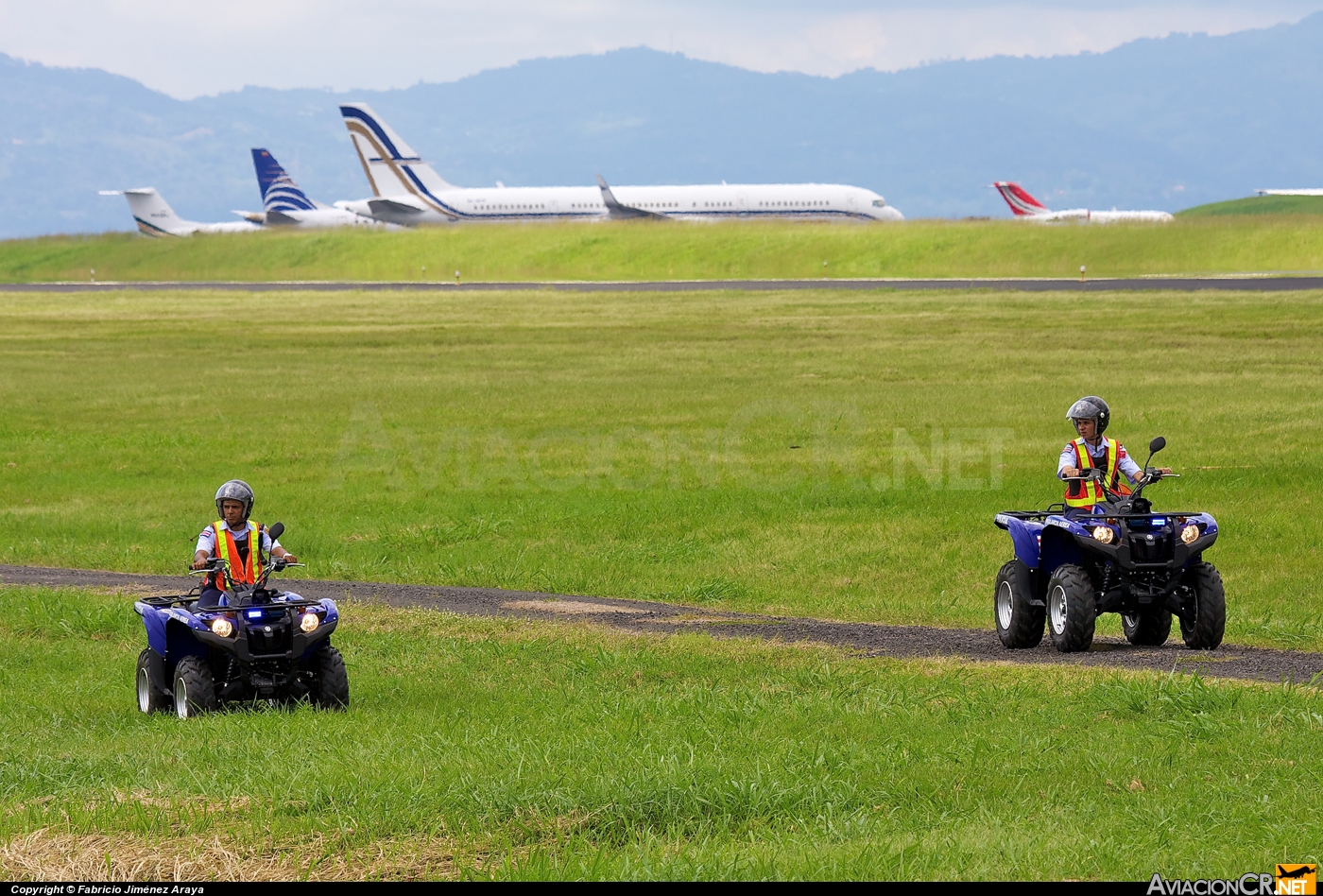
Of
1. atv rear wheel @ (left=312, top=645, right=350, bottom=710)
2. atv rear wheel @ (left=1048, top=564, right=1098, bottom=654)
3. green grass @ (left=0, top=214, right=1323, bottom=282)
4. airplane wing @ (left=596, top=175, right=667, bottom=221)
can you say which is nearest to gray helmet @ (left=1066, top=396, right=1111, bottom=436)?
atv rear wheel @ (left=1048, top=564, right=1098, bottom=654)

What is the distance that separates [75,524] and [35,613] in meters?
9.67

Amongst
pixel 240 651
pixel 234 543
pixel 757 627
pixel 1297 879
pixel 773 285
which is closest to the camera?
pixel 1297 879

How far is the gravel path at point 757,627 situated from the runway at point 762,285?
50.1 m

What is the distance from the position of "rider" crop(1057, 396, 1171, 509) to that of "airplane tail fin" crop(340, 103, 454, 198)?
347 ft

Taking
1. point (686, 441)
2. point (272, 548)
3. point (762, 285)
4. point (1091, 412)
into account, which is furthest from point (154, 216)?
point (1091, 412)

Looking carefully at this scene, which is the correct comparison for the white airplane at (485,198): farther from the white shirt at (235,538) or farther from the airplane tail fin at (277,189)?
the white shirt at (235,538)

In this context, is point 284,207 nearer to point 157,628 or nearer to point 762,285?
point 762,285

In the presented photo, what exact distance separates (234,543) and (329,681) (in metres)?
1.46

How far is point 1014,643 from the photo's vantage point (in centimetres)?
1560

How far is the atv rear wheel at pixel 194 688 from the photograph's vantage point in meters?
12.1

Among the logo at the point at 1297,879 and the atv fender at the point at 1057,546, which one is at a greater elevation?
the atv fender at the point at 1057,546

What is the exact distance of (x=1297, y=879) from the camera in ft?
23.1

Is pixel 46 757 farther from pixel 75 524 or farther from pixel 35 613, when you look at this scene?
pixel 75 524

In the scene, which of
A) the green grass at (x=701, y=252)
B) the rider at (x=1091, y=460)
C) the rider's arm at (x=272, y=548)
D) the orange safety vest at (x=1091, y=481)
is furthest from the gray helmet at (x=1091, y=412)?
the green grass at (x=701, y=252)
